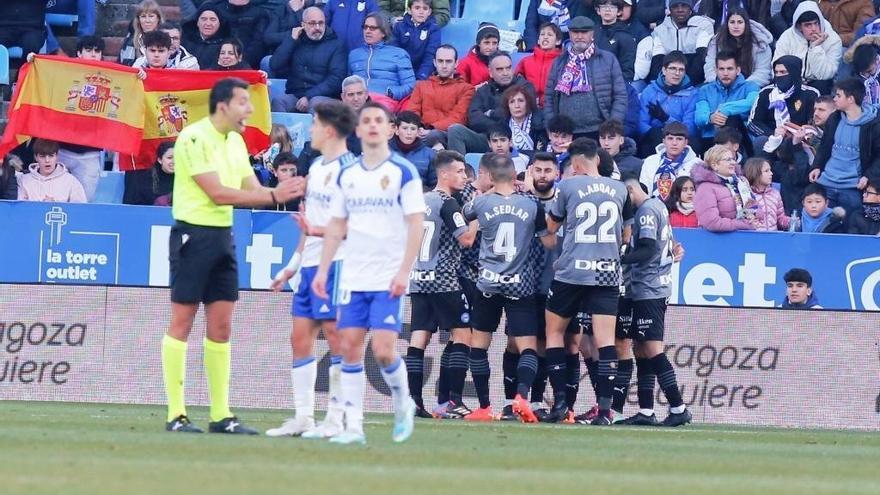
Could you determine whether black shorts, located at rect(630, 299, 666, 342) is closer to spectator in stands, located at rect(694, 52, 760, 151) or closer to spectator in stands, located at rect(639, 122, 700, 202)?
spectator in stands, located at rect(639, 122, 700, 202)

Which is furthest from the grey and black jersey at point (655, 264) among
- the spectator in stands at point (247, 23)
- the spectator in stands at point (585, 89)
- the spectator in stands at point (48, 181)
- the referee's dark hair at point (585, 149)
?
the spectator in stands at point (247, 23)

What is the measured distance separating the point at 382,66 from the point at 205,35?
223 centimetres

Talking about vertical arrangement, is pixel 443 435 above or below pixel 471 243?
below

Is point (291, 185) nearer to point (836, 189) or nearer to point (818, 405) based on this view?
point (818, 405)

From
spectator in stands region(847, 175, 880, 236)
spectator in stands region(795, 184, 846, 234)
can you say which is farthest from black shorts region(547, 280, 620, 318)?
spectator in stands region(847, 175, 880, 236)

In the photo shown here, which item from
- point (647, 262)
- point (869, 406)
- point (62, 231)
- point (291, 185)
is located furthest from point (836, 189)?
point (291, 185)

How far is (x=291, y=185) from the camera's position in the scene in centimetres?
1126

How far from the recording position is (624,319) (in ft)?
50.9

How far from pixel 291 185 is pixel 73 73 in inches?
379

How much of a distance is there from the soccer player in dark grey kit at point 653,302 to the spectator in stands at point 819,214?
4.36 meters

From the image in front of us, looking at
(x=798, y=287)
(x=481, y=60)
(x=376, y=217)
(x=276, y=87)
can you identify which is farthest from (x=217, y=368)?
(x=481, y=60)

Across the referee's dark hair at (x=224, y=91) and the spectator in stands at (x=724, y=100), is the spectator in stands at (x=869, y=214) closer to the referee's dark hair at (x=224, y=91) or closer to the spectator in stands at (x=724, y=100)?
the spectator in stands at (x=724, y=100)

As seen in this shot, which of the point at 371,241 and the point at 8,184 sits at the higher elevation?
the point at 8,184

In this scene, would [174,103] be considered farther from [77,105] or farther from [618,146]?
[618,146]
